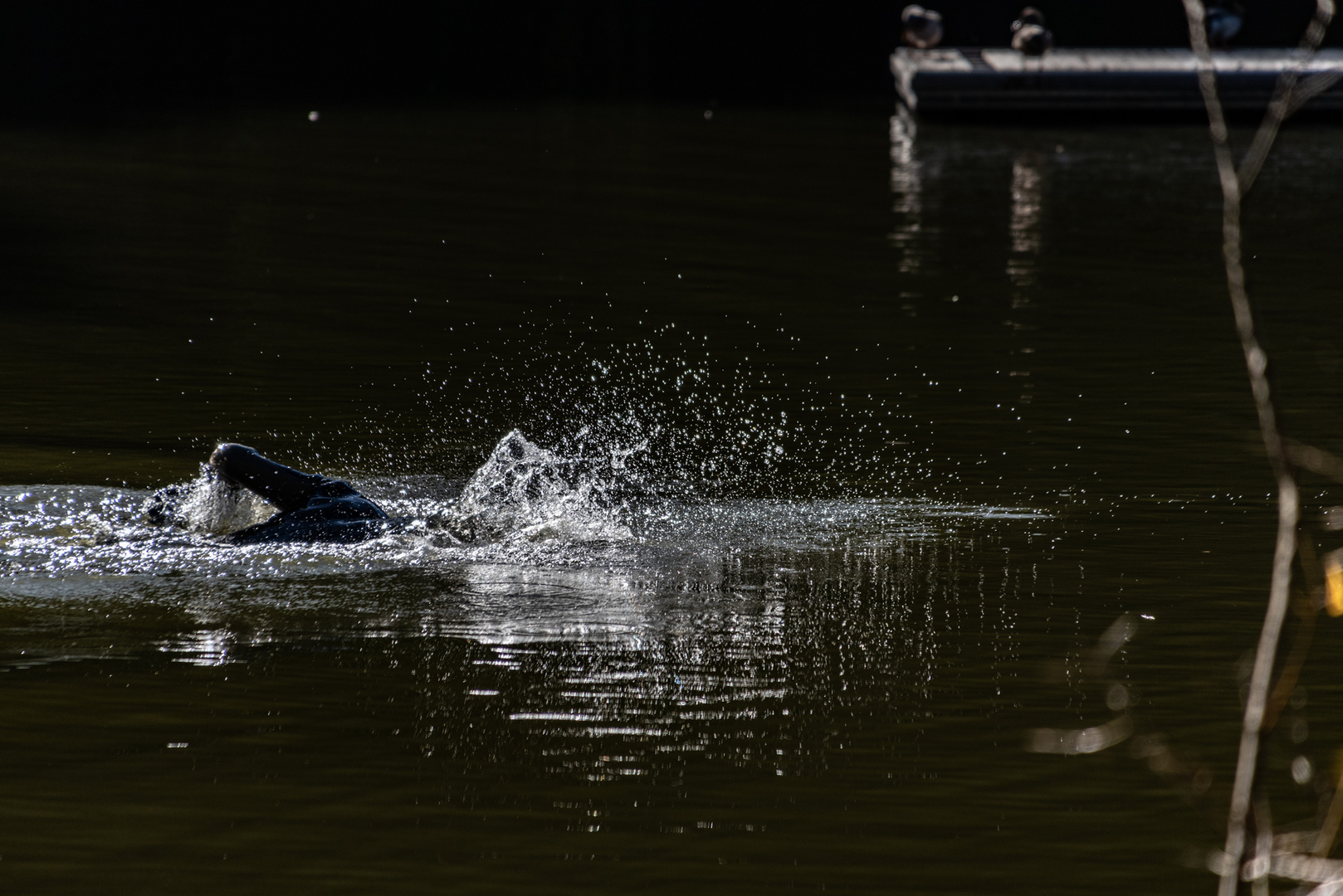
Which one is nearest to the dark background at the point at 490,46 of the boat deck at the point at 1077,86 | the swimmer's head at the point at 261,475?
the boat deck at the point at 1077,86

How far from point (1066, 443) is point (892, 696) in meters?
4.35

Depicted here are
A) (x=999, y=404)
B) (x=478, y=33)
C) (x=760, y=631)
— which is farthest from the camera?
(x=478, y=33)

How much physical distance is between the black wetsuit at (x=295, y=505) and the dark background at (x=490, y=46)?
1899 cm

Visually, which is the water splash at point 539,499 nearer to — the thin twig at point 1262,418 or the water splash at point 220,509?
the water splash at point 220,509

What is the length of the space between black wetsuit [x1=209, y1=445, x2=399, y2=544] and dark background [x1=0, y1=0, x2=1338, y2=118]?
748 inches

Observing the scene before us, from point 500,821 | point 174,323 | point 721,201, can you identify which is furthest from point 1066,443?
point 721,201

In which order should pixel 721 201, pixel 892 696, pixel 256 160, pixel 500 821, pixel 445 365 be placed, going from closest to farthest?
pixel 500 821
pixel 892 696
pixel 445 365
pixel 721 201
pixel 256 160

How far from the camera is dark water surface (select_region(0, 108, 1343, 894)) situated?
553cm

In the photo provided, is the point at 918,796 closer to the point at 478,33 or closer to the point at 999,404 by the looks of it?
the point at 999,404

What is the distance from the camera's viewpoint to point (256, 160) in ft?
73.6

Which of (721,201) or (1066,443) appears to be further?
(721,201)

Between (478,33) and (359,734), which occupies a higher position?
(478,33)

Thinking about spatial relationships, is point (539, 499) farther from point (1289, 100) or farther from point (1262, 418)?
point (1289, 100)

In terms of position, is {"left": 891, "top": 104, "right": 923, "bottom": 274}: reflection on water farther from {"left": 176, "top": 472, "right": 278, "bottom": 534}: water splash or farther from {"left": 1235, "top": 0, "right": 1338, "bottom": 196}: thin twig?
{"left": 1235, "top": 0, "right": 1338, "bottom": 196}: thin twig
